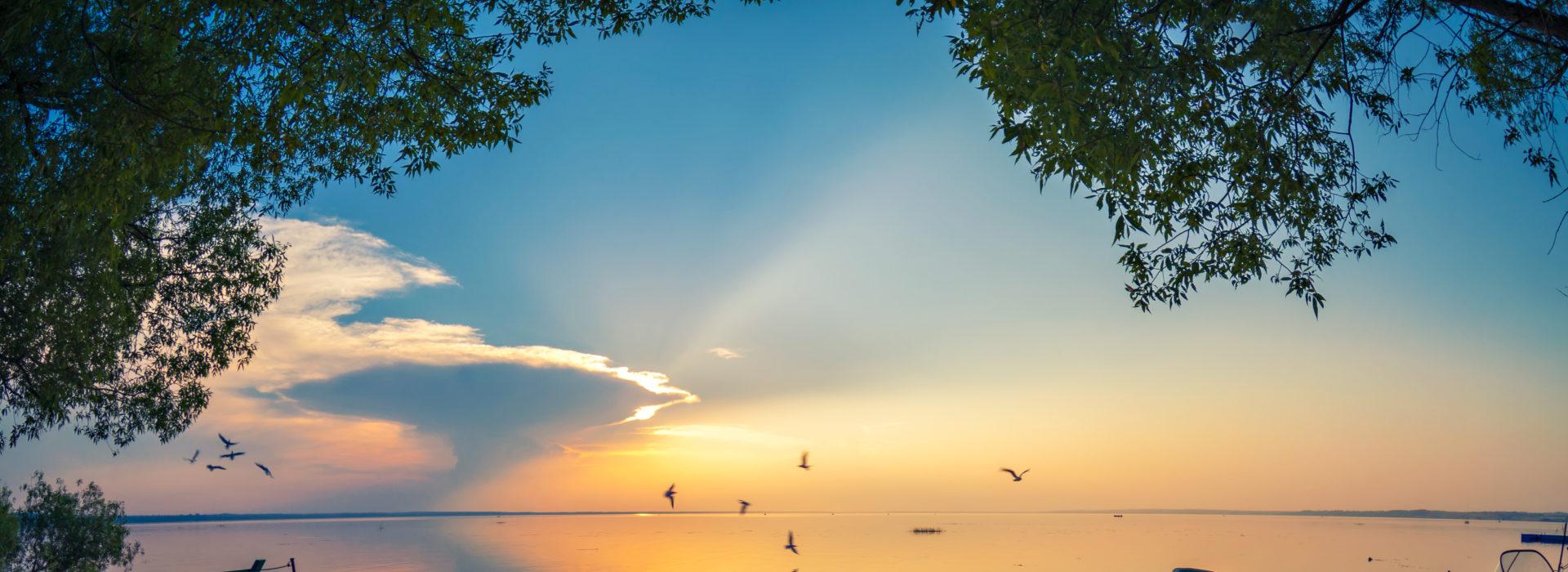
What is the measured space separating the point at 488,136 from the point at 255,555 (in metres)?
104

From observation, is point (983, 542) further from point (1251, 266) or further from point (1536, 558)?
point (1251, 266)

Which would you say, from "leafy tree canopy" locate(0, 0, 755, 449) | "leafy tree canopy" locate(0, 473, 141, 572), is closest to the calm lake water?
"leafy tree canopy" locate(0, 473, 141, 572)

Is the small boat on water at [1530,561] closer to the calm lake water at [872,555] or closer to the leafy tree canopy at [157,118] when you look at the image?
the leafy tree canopy at [157,118]

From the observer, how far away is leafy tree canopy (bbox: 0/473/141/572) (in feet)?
92.1

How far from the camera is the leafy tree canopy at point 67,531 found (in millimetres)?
28078

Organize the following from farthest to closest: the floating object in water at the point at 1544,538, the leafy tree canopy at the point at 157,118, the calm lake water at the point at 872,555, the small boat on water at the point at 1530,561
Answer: the calm lake water at the point at 872,555 → the floating object in water at the point at 1544,538 → the small boat on water at the point at 1530,561 → the leafy tree canopy at the point at 157,118

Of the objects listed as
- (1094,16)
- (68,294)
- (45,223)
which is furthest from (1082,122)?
(68,294)

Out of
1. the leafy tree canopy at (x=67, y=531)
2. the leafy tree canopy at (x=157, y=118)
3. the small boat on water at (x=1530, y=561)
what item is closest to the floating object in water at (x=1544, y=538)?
the small boat on water at (x=1530, y=561)

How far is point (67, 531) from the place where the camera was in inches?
1145

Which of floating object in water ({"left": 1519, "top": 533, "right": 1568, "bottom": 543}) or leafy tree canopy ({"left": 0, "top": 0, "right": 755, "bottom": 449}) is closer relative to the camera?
leafy tree canopy ({"left": 0, "top": 0, "right": 755, "bottom": 449})

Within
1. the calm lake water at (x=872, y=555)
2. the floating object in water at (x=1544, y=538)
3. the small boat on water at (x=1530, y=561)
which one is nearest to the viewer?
the small boat on water at (x=1530, y=561)

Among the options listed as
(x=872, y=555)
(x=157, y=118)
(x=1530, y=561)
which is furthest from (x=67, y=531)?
(x=872, y=555)

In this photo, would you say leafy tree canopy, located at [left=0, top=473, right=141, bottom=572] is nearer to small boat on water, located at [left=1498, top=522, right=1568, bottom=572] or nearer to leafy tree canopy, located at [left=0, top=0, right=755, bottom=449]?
leafy tree canopy, located at [left=0, top=0, right=755, bottom=449]

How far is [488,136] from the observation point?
9.58 metres
